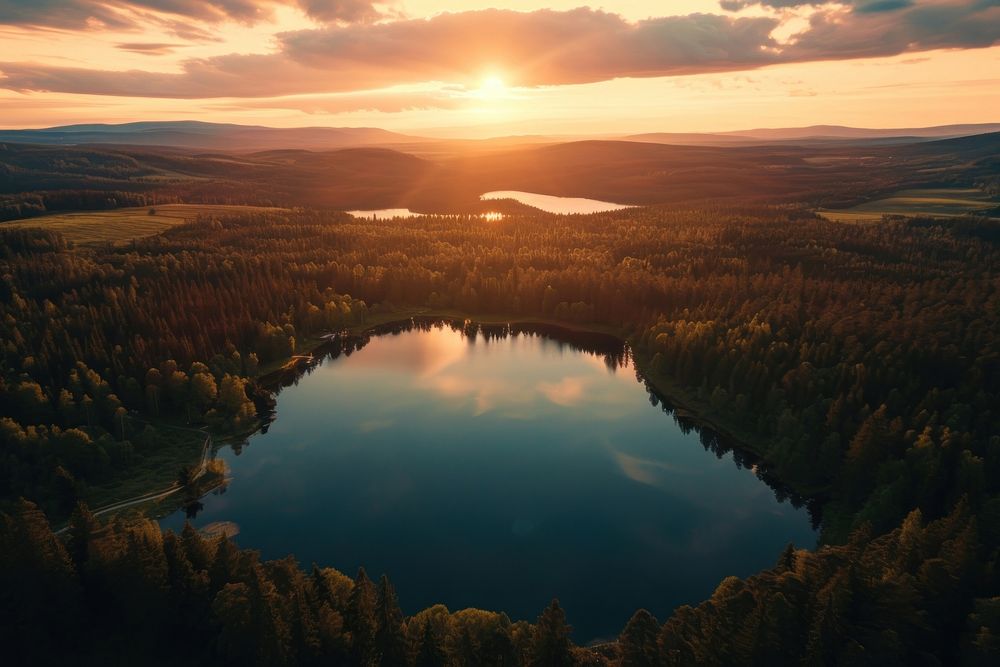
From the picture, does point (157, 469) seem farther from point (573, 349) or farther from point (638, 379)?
point (573, 349)

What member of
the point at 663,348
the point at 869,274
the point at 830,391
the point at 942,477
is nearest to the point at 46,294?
the point at 663,348

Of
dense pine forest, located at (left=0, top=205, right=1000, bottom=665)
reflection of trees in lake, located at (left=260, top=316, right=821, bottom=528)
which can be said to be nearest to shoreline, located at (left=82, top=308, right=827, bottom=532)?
reflection of trees in lake, located at (left=260, top=316, right=821, bottom=528)

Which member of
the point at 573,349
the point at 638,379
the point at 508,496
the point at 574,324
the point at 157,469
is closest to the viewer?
the point at 508,496

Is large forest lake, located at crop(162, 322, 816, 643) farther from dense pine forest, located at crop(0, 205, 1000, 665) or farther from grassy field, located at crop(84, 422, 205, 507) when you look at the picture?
dense pine forest, located at crop(0, 205, 1000, 665)

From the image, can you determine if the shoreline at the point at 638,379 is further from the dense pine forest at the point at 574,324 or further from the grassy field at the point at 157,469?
the grassy field at the point at 157,469

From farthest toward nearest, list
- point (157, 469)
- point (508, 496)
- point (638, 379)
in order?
point (638, 379), point (157, 469), point (508, 496)

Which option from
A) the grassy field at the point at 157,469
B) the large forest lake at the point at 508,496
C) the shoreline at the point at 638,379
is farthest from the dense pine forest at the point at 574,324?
the large forest lake at the point at 508,496

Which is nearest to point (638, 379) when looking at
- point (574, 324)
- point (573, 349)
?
point (573, 349)
